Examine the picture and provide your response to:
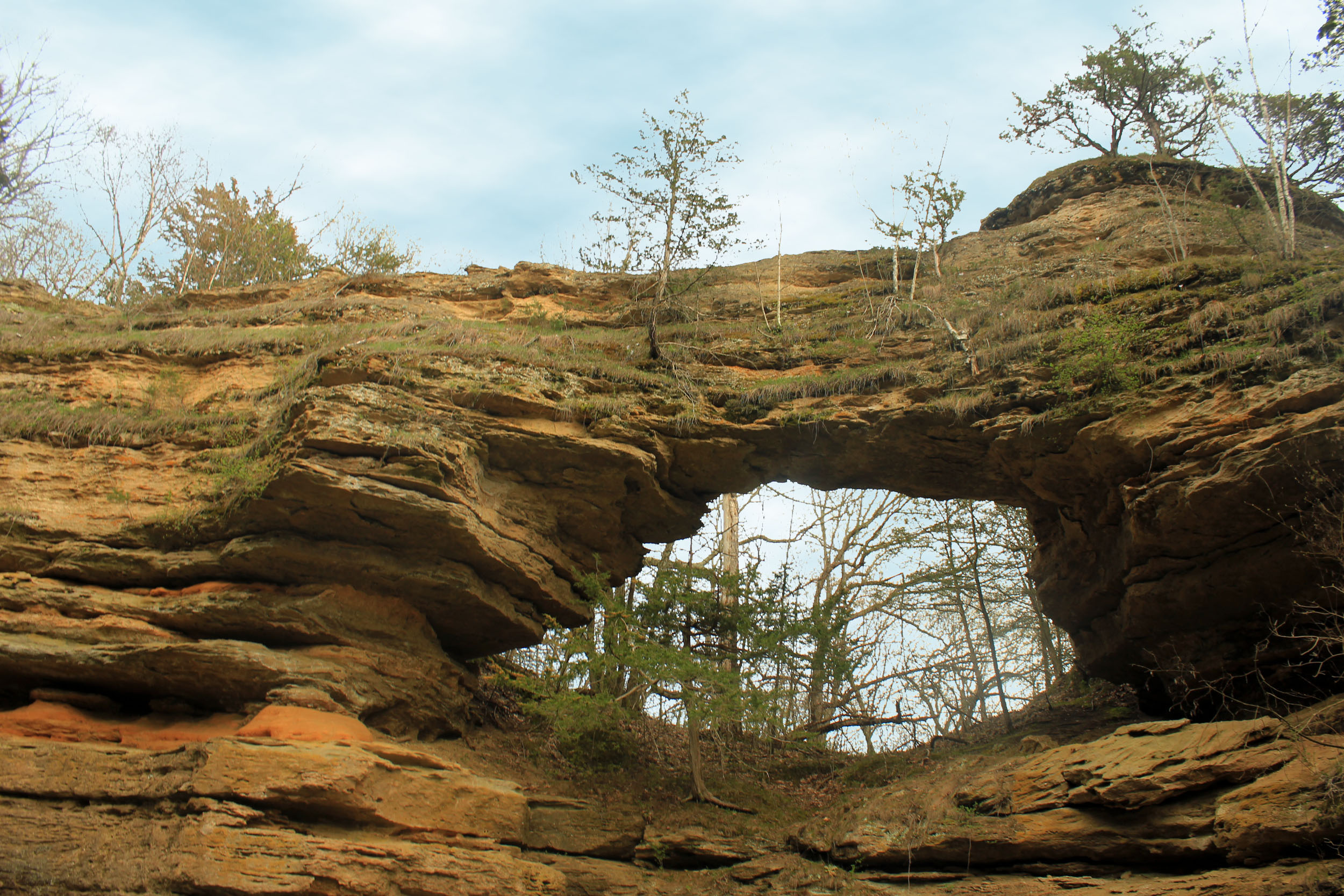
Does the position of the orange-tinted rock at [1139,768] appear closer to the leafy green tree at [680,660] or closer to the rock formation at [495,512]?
the rock formation at [495,512]

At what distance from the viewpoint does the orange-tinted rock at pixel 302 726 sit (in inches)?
304

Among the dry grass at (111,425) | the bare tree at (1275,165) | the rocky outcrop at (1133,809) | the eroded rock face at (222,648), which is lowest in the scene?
the rocky outcrop at (1133,809)

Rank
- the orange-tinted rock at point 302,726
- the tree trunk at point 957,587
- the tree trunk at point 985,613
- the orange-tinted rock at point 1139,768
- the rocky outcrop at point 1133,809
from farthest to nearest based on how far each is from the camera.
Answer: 1. the tree trunk at point 957,587
2. the tree trunk at point 985,613
3. the orange-tinted rock at point 302,726
4. the orange-tinted rock at point 1139,768
5. the rocky outcrop at point 1133,809

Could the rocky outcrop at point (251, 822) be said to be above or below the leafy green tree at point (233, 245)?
below

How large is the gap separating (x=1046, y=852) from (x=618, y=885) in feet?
14.7

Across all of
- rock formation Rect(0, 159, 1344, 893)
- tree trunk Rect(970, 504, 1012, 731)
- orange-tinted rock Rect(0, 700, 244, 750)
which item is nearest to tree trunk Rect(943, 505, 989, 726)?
tree trunk Rect(970, 504, 1012, 731)

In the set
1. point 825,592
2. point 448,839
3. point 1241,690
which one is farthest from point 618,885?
point 825,592

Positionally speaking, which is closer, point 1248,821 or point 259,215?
point 1248,821

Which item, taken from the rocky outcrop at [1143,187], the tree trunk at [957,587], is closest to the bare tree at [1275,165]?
the rocky outcrop at [1143,187]

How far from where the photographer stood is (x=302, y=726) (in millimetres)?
7875

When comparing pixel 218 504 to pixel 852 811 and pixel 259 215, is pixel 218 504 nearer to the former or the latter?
pixel 852 811

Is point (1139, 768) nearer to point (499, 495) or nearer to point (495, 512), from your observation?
point (495, 512)

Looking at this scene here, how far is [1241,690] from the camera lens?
9.48 meters

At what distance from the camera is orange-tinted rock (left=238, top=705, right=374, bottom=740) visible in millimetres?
7730
